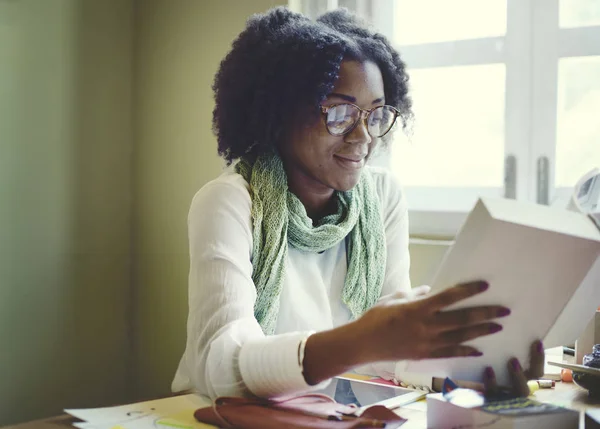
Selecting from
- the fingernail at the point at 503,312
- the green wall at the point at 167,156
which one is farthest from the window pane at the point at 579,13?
the fingernail at the point at 503,312

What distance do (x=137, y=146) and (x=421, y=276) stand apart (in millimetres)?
1131

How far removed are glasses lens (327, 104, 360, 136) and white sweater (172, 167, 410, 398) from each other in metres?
0.21

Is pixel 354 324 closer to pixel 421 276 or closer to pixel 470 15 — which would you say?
pixel 421 276

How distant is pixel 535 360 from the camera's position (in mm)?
997

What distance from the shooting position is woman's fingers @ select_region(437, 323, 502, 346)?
34.8 inches

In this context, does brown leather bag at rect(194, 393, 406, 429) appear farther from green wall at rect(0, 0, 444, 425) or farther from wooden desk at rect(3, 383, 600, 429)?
green wall at rect(0, 0, 444, 425)

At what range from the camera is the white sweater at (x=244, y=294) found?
108 cm

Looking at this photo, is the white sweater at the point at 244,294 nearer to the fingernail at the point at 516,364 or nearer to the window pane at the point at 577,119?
the fingernail at the point at 516,364

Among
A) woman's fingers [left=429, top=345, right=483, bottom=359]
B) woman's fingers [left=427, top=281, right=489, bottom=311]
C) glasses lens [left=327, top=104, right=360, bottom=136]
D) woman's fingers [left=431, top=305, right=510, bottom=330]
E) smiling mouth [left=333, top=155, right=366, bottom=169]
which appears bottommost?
woman's fingers [left=429, top=345, right=483, bottom=359]

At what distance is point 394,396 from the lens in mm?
1172

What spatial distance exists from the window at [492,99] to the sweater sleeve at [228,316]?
30.7 inches

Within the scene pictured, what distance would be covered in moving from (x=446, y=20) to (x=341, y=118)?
3.10ft

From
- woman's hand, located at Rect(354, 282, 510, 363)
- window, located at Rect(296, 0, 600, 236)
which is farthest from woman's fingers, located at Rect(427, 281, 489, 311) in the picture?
window, located at Rect(296, 0, 600, 236)

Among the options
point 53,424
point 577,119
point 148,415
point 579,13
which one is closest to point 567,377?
point 148,415
